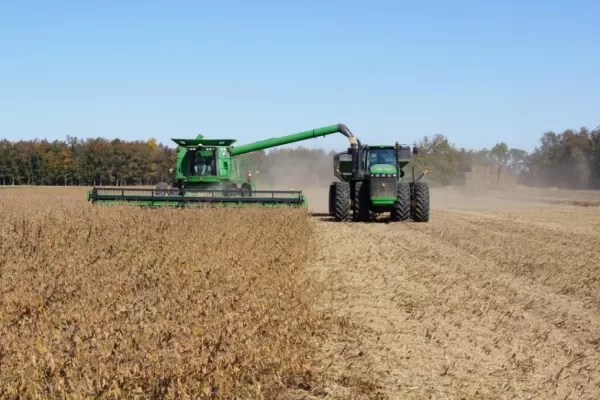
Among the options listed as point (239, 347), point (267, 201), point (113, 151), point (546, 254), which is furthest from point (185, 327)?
point (113, 151)

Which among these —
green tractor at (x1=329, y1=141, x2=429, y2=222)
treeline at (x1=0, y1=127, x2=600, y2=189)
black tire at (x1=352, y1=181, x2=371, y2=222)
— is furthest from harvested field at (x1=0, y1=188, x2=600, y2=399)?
treeline at (x1=0, y1=127, x2=600, y2=189)

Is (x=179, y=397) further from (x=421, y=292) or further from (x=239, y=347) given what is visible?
(x=421, y=292)

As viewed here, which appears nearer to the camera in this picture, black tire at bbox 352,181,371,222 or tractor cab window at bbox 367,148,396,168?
black tire at bbox 352,181,371,222

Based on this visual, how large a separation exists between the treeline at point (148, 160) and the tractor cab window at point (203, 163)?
150 feet

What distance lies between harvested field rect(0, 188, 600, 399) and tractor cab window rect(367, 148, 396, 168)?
7197mm

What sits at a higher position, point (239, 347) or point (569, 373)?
point (239, 347)

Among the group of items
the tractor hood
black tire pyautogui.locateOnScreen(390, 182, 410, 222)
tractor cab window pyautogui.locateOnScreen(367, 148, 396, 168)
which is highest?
tractor cab window pyautogui.locateOnScreen(367, 148, 396, 168)

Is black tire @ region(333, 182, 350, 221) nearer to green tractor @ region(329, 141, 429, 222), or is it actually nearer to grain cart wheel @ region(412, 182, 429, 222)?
green tractor @ region(329, 141, 429, 222)

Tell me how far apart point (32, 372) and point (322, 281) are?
190 inches

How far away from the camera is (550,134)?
9794 centimetres

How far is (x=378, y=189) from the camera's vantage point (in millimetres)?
17734

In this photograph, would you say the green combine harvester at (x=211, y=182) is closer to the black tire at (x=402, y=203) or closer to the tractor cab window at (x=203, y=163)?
the tractor cab window at (x=203, y=163)

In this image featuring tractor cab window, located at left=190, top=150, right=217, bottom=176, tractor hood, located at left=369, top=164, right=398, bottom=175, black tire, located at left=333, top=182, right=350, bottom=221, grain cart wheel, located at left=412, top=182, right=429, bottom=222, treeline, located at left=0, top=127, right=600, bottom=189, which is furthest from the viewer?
treeline, located at left=0, top=127, right=600, bottom=189

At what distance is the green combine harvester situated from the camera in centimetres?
1786
